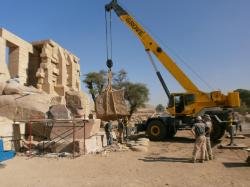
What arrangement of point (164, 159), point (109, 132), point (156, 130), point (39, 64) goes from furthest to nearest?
1. point (39, 64)
2. point (156, 130)
3. point (109, 132)
4. point (164, 159)

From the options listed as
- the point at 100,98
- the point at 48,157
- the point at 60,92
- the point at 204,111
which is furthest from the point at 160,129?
the point at 60,92

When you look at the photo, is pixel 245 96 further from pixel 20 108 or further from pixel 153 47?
pixel 20 108

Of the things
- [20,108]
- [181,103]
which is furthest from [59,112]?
[181,103]

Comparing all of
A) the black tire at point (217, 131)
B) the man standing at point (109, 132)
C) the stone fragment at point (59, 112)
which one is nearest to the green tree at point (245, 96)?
the black tire at point (217, 131)

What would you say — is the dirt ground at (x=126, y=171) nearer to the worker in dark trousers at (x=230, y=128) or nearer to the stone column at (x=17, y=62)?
the worker in dark trousers at (x=230, y=128)

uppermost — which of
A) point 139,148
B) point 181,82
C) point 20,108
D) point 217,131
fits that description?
point 181,82

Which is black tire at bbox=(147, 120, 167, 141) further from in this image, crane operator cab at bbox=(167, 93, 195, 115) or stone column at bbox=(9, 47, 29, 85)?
stone column at bbox=(9, 47, 29, 85)

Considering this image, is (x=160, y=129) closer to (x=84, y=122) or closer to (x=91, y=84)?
(x=84, y=122)

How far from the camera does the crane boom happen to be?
49.4ft

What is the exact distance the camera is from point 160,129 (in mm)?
14484

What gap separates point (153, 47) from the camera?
1603cm

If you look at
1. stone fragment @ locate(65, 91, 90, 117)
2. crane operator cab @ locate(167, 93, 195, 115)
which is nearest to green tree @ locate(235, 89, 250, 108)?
crane operator cab @ locate(167, 93, 195, 115)

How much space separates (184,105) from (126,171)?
25.2ft

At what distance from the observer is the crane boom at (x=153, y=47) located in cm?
1507
